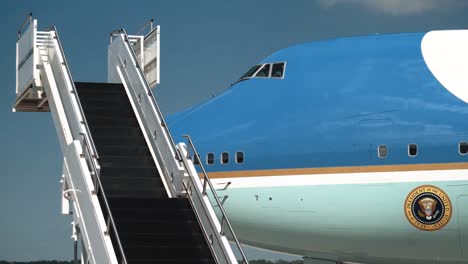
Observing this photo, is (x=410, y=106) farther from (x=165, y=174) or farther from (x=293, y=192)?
(x=165, y=174)

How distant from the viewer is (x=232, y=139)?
1656 cm

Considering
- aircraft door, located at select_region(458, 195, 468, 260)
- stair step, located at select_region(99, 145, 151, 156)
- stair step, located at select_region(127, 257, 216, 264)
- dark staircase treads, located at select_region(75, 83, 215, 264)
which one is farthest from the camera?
aircraft door, located at select_region(458, 195, 468, 260)

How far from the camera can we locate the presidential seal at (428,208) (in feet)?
49.4

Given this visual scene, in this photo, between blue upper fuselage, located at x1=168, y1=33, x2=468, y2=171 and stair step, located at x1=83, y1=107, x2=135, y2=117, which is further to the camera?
blue upper fuselage, located at x1=168, y1=33, x2=468, y2=171

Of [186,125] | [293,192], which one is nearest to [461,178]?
[293,192]

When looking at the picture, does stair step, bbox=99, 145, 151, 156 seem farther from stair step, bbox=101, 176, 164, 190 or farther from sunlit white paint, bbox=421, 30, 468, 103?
sunlit white paint, bbox=421, 30, 468, 103

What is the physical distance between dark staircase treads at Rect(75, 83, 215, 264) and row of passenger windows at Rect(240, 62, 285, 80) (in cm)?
299

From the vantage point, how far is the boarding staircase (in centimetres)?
1183

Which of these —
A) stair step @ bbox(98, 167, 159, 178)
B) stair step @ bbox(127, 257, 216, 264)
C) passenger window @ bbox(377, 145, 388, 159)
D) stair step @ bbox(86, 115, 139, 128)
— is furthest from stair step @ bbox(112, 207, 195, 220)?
passenger window @ bbox(377, 145, 388, 159)

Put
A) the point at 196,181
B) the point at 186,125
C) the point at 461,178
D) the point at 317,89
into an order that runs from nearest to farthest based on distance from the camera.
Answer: the point at 196,181
the point at 461,178
the point at 317,89
the point at 186,125

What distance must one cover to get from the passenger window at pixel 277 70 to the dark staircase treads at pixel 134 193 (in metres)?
3.10

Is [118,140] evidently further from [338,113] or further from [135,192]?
[338,113]

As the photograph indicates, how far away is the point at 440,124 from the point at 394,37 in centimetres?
229

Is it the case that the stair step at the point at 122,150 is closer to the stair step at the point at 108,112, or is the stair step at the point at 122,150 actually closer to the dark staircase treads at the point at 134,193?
the dark staircase treads at the point at 134,193
